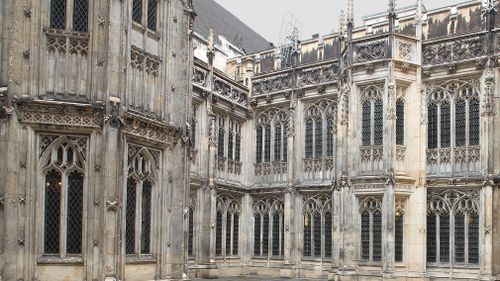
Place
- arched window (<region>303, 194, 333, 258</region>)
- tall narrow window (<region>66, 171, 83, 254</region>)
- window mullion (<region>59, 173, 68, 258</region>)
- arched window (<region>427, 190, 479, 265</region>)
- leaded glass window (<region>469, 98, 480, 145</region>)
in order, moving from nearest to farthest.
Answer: window mullion (<region>59, 173, 68, 258</region>)
tall narrow window (<region>66, 171, 83, 254</region>)
arched window (<region>427, 190, 479, 265</region>)
leaded glass window (<region>469, 98, 480, 145</region>)
arched window (<region>303, 194, 333, 258</region>)

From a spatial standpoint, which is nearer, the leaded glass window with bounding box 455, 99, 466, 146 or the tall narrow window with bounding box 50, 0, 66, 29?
the tall narrow window with bounding box 50, 0, 66, 29

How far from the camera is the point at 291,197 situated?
104ft

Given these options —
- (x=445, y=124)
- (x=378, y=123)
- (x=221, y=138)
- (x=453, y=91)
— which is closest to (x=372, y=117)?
(x=378, y=123)

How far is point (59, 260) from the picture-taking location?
14.3 m

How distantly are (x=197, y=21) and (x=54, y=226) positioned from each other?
82.2ft

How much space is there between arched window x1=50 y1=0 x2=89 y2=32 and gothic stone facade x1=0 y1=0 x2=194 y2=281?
23 mm

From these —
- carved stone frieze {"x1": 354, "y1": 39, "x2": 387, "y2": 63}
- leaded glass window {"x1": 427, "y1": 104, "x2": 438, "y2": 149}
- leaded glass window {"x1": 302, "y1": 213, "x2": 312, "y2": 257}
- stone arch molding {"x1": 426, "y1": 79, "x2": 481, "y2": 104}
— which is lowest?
leaded glass window {"x1": 302, "y1": 213, "x2": 312, "y2": 257}

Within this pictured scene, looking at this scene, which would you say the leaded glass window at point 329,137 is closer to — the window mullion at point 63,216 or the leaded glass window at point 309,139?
the leaded glass window at point 309,139

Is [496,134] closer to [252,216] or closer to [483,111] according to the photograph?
[483,111]

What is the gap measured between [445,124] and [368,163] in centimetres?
360

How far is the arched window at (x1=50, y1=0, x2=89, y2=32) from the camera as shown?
49.0 ft

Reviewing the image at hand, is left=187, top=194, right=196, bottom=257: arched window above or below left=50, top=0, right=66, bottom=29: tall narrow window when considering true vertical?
below

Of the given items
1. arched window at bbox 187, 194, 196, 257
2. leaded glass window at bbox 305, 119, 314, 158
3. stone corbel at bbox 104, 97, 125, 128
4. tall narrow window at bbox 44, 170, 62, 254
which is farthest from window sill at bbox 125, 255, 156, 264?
leaded glass window at bbox 305, 119, 314, 158

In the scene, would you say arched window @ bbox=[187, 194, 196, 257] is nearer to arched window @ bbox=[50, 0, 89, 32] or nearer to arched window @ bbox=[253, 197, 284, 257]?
arched window @ bbox=[253, 197, 284, 257]
